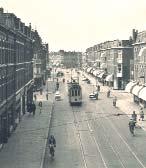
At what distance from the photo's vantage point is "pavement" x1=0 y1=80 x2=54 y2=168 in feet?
107

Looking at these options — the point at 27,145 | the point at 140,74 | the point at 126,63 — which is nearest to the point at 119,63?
the point at 126,63

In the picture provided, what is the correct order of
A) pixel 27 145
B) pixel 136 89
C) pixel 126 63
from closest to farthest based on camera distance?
pixel 27 145 < pixel 136 89 < pixel 126 63

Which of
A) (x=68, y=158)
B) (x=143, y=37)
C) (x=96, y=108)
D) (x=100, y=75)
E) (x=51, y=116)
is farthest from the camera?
(x=100, y=75)

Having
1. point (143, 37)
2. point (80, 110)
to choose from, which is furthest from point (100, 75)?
point (80, 110)

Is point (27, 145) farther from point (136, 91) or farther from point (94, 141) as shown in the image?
point (136, 91)

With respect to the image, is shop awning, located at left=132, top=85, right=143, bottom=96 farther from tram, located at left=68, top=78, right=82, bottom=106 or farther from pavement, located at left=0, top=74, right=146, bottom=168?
tram, located at left=68, top=78, right=82, bottom=106

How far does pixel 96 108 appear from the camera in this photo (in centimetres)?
7094

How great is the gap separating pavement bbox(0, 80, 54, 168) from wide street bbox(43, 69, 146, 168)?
83 cm

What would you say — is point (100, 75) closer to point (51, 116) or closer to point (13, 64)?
point (51, 116)

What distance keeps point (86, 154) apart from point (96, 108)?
115 feet

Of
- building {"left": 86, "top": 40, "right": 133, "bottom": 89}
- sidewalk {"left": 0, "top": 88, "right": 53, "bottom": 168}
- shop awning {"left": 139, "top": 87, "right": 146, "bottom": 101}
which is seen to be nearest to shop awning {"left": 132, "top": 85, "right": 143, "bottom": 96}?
shop awning {"left": 139, "top": 87, "right": 146, "bottom": 101}

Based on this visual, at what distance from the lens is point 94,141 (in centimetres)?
4203

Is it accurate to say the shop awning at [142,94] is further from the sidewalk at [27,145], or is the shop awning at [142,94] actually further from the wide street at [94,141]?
the sidewalk at [27,145]

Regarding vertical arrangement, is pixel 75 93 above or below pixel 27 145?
above
